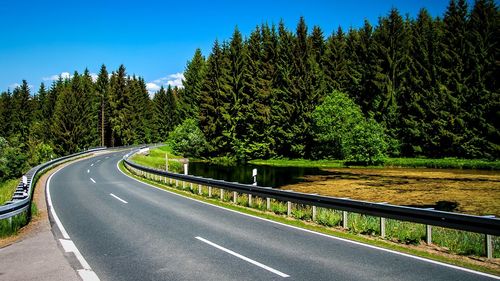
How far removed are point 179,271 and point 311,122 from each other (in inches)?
2007

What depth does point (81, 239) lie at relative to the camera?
396 inches

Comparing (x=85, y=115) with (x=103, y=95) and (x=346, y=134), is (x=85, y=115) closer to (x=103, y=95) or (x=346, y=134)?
(x=103, y=95)

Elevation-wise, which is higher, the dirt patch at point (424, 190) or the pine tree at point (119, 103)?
the pine tree at point (119, 103)

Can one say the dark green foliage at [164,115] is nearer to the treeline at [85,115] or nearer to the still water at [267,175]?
the treeline at [85,115]

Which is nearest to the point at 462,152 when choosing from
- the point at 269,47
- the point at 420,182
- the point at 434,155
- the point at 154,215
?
the point at 434,155

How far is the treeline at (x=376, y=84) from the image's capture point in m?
47.0

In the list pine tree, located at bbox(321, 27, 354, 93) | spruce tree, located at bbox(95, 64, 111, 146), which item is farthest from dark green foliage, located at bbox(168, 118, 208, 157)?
spruce tree, located at bbox(95, 64, 111, 146)

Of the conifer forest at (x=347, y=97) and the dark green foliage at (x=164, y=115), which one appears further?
the dark green foliage at (x=164, y=115)

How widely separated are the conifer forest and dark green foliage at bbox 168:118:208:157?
21 cm

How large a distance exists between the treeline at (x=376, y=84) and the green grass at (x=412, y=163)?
275 cm

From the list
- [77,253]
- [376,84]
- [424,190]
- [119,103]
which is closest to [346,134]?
[376,84]

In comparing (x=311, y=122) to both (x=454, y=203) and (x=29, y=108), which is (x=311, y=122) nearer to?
(x=454, y=203)

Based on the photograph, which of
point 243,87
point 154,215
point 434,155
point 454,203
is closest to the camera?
point 154,215

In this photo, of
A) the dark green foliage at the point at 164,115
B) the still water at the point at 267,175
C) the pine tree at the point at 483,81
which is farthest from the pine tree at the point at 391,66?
the dark green foliage at the point at 164,115
